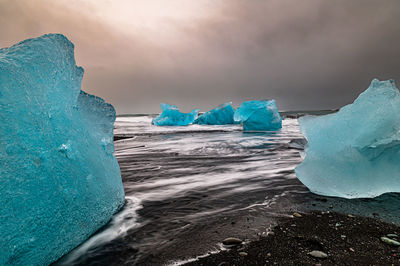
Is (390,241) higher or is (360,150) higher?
(360,150)

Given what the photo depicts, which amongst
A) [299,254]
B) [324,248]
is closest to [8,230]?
[299,254]

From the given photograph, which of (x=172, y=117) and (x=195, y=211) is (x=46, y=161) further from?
(x=172, y=117)

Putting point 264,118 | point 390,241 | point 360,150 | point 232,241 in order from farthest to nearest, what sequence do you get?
point 264,118 → point 360,150 → point 232,241 → point 390,241

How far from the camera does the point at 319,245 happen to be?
5.10 ft

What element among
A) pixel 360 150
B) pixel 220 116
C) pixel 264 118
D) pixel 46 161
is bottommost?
pixel 360 150

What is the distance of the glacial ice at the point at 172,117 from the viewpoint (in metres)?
22.3

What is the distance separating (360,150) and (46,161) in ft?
10.5

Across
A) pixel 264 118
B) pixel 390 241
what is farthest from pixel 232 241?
pixel 264 118

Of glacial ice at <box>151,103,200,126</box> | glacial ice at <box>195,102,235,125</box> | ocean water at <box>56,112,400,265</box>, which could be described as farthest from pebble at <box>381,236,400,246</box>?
glacial ice at <box>151,103,200,126</box>

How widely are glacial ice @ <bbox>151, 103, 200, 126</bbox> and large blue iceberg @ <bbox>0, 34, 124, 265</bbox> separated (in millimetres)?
20016

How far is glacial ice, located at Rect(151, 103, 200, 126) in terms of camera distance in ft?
73.1

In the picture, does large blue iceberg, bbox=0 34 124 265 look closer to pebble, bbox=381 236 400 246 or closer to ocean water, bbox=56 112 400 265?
ocean water, bbox=56 112 400 265

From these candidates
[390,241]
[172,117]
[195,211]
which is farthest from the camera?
[172,117]

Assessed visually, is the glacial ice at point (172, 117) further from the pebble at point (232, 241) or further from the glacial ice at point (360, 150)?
the pebble at point (232, 241)
